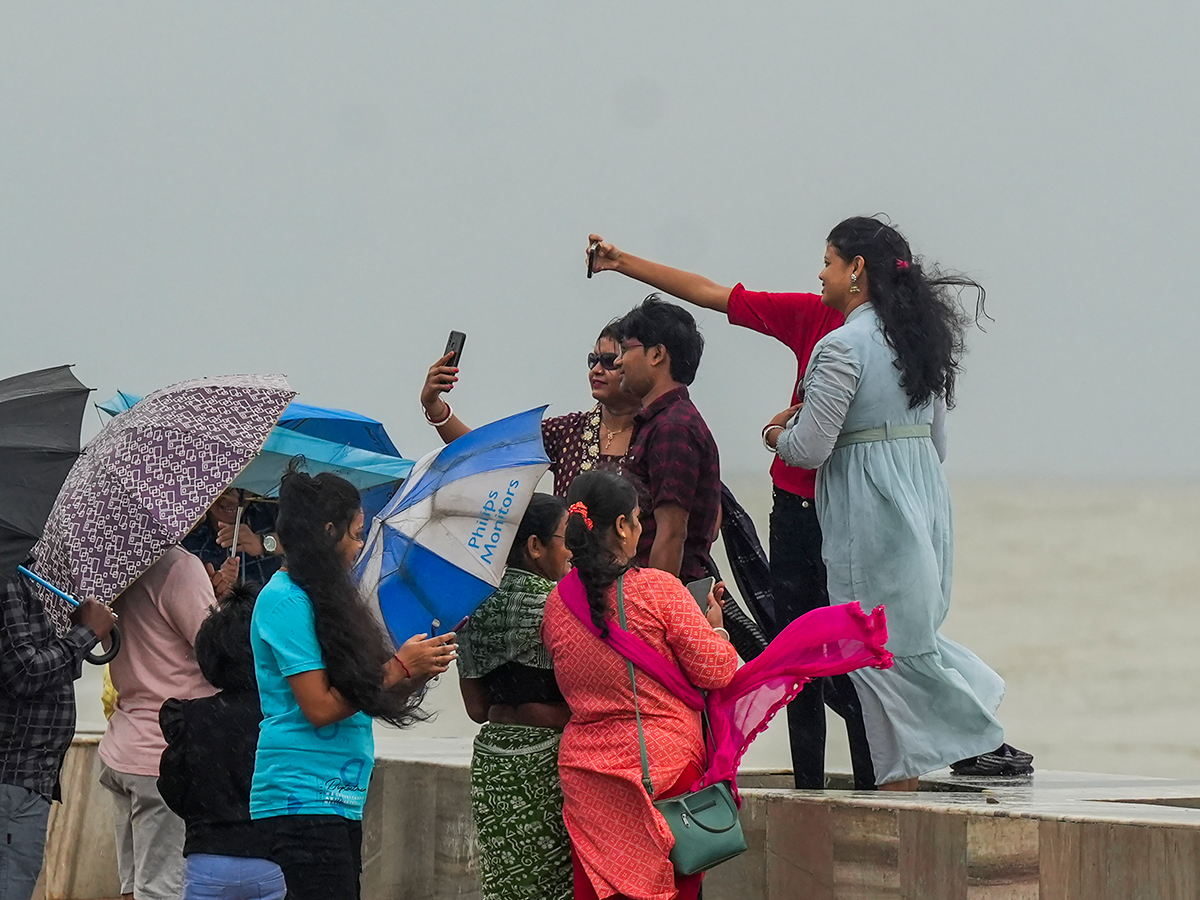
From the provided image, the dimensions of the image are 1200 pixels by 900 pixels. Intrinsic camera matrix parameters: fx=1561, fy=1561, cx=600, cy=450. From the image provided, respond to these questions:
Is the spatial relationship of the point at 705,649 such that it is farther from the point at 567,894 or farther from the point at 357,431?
the point at 357,431

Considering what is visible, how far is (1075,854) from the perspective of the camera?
11.2ft

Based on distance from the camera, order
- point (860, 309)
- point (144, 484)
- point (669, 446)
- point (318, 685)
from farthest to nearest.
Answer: point (860, 309)
point (669, 446)
point (144, 484)
point (318, 685)

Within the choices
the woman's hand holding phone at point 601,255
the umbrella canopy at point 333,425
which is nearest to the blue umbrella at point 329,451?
the umbrella canopy at point 333,425

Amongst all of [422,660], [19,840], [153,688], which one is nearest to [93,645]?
[153,688]

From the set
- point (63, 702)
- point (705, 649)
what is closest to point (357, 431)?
point (63, 702)

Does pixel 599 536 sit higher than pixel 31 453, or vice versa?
pixel 31 453

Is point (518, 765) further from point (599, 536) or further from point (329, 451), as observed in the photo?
point (329, 451)

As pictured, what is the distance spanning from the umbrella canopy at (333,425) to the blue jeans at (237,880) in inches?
86.1

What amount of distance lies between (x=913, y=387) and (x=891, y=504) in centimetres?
33

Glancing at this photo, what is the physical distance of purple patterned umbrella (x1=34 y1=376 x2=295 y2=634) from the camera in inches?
160

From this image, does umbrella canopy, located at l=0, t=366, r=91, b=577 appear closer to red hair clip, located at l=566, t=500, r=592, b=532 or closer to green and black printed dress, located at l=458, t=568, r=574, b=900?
green and black printed dress, located at l=458, t=568, r=574, b=900

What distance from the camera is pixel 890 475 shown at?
4.36m

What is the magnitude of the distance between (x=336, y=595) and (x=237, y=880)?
77cm

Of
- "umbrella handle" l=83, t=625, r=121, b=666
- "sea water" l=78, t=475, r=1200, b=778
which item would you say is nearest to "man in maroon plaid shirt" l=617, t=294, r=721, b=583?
"umbrella handle" l=83, t=625, r=121, b=666
